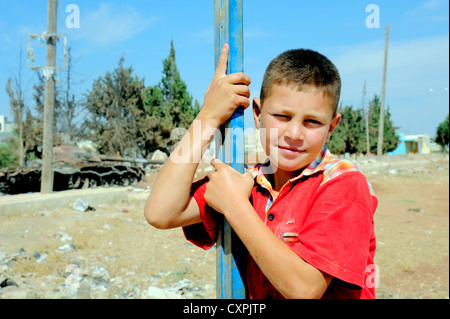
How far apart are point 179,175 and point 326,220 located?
44 cm

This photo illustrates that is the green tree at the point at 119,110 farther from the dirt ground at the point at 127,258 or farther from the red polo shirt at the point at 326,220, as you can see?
the red polo shirt at the point at 326,220

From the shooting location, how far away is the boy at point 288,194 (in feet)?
3.24

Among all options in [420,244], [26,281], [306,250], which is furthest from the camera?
[420,244]

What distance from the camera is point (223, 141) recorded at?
1.19 m

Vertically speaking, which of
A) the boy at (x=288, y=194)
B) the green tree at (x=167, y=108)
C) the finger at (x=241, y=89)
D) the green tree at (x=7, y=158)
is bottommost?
the green tree at (x=7, y=158)

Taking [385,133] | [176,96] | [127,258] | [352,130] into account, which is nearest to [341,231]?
[127,258]

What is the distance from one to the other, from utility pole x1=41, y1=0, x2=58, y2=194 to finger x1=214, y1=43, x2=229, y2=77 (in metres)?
8.20

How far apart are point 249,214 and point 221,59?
0.45 meters

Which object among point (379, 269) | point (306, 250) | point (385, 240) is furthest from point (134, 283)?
point (385, 240)

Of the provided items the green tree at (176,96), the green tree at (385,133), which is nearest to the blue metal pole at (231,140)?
the green tree at (176,96)

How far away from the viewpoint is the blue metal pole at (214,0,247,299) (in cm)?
113

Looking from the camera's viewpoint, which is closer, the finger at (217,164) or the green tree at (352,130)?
the finger at (217,164)

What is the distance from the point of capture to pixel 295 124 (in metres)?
1.14
